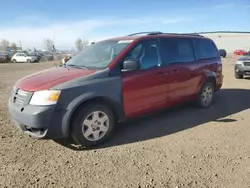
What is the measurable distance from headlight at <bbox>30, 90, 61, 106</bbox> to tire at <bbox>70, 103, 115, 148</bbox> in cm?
45

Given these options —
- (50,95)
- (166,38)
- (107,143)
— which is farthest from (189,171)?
(166,38)

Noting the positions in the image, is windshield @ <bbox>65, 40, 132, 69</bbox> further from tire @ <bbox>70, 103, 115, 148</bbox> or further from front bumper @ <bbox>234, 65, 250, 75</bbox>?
front bumper @ <bbox>234, 65, 250, 75</bbox>

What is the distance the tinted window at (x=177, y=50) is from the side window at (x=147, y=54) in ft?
0.72

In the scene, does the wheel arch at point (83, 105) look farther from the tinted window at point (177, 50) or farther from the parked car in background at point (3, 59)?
the parked car in background at point (3, 59)

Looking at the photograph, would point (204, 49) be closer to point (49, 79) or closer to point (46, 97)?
point (49, 79)

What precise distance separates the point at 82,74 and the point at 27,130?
1.24 metres

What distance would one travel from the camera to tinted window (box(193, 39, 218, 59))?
623cm

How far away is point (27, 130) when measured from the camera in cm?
400

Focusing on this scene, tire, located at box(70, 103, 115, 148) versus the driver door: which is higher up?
the driver door

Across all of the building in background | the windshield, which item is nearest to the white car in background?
the windshield

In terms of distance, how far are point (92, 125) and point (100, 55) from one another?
4.81 ft

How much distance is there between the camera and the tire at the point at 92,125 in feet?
13.0

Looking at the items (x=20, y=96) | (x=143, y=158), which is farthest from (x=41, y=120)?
(x=143, y=158)

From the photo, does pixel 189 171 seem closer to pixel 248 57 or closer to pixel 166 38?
pixel 166 38
